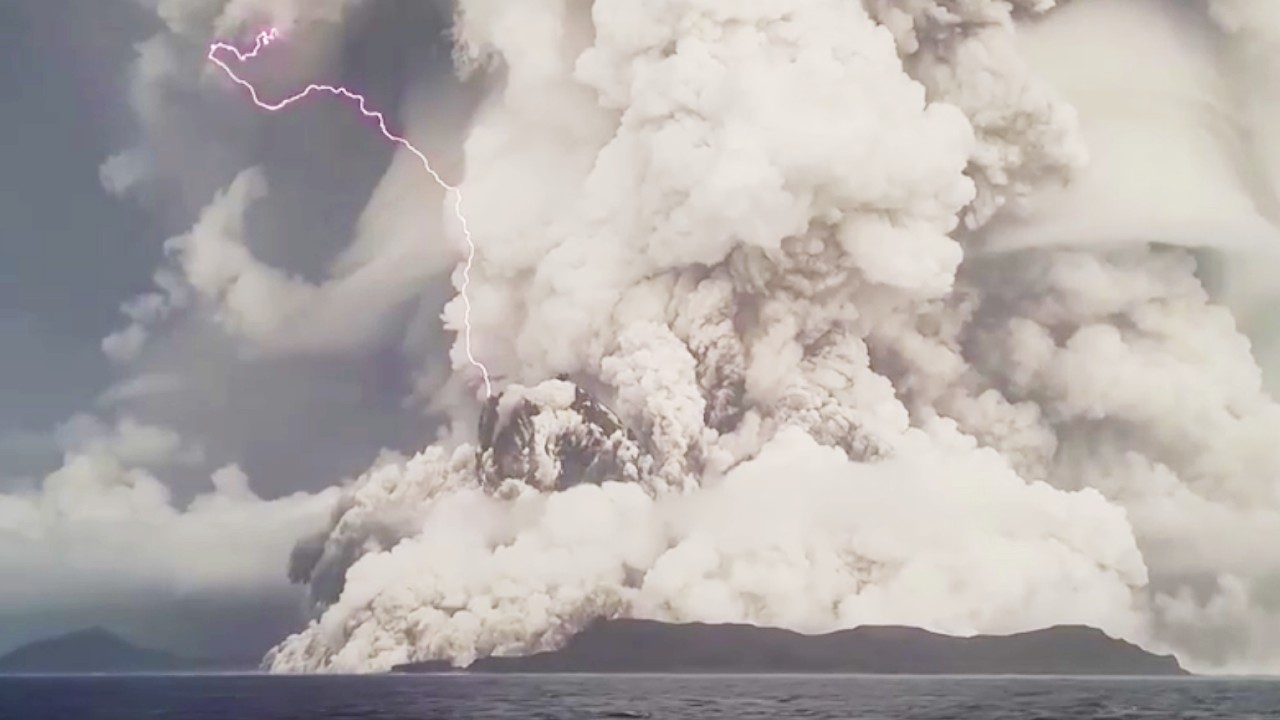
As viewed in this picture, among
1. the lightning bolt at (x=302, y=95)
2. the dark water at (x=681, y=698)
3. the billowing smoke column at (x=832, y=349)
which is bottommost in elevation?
the dark water at (x=681, y=698)

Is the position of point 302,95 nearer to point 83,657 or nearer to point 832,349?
point 832,349

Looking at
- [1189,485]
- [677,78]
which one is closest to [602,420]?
[677,78]

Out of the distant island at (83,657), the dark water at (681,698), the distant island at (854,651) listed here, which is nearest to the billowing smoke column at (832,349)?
the distant island at (854,651)

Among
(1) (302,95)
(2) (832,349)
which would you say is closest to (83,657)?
(1) (302,95)

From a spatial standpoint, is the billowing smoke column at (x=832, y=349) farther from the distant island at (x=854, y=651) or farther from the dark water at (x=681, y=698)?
the dark water at (x=681, y=698)

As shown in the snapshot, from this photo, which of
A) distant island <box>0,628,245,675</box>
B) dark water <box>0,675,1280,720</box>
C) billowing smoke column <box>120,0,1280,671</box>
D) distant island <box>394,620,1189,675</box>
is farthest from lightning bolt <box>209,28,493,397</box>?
distant island <box>0,628,245,675</box>

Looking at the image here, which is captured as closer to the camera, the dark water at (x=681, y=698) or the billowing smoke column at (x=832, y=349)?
the dark water at (x=681, y=698)
